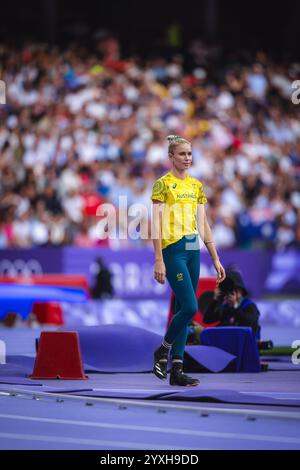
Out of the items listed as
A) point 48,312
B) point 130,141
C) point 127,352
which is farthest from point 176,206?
point 130,141

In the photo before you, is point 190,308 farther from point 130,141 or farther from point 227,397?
point 130,141

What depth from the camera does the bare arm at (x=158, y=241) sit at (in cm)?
963

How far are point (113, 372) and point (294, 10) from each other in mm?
26143

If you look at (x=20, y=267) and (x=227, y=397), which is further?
(x=20, y=267)

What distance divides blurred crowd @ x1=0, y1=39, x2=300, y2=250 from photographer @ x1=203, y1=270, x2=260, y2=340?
34.3 ft

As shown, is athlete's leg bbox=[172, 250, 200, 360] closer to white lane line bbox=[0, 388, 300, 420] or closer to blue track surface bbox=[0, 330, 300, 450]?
blue track surface bbox=[0, 330, 300, 450]

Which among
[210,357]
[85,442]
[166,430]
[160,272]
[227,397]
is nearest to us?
[85,442]

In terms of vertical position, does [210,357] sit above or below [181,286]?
below

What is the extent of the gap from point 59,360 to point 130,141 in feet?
50.8

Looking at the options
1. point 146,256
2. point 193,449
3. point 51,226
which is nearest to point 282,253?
point 146,256

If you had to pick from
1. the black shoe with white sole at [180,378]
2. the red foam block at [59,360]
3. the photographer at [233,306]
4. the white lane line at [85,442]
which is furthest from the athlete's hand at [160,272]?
the white lane line at [85,442]

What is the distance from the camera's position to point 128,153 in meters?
25.6

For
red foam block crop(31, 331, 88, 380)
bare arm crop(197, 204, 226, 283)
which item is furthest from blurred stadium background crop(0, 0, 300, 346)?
bare arm crop(197, 204, 226, 283)

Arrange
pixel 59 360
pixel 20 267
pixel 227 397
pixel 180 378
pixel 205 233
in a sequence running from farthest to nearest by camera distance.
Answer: pixel 20 267 → pixel 59 360 → pixel 205 233 → pixel 180 378 → pixel 227 397
